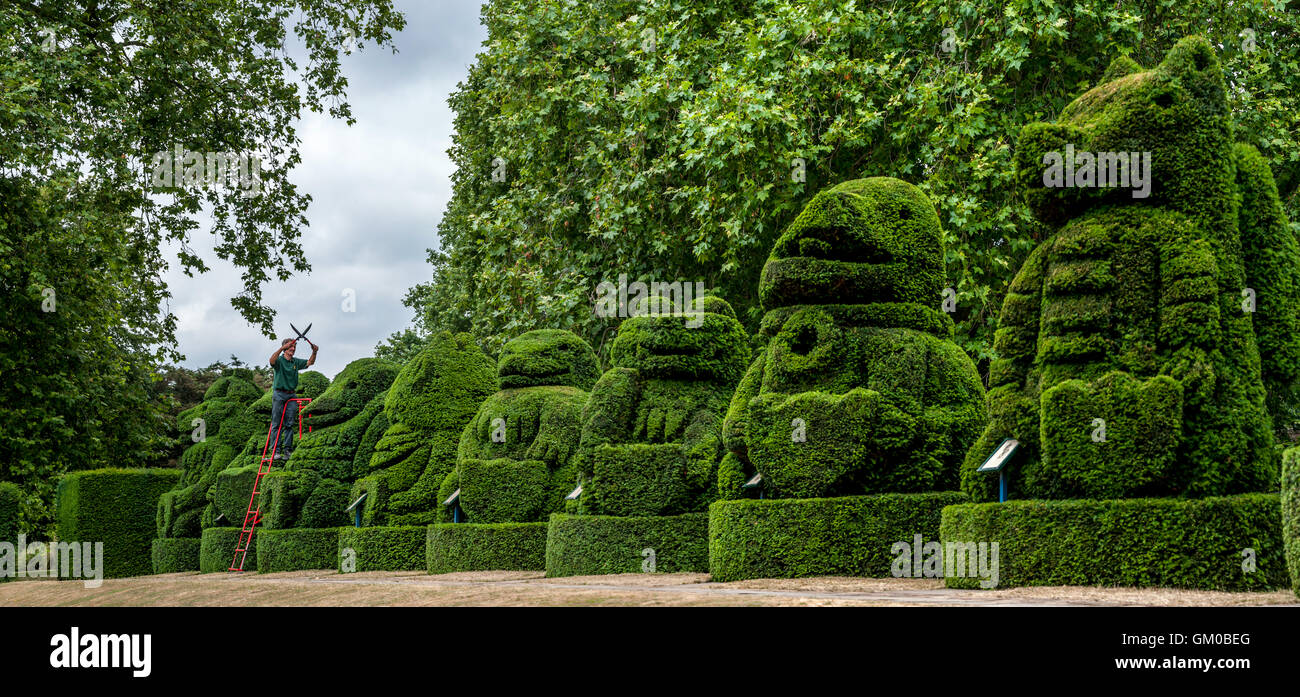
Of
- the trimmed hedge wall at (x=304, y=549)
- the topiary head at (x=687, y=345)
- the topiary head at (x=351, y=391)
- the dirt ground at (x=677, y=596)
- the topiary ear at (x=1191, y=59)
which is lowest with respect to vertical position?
the trimmed hedge wall at (x=304, y=549)

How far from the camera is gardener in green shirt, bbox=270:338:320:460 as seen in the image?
60.6ft

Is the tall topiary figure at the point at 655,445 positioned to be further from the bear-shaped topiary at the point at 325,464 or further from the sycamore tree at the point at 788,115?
the bear-shaped topiary at the point at 325,464

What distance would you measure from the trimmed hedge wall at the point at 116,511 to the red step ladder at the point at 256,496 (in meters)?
2.03

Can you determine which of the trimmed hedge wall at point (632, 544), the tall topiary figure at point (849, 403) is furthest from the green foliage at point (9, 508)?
the tall topiary figure at point (849, 403)

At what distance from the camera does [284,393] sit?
18.6 m

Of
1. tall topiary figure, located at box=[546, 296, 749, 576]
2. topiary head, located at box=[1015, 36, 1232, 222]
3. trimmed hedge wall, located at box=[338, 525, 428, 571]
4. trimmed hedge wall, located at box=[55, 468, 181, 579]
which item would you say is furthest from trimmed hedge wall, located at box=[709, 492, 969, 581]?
trimmed hedge wall, located at box=[55, 468, 181, 579]

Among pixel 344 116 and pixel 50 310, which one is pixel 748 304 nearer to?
pixel 344 116

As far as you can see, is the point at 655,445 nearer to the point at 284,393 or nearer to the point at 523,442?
the point at 523,442

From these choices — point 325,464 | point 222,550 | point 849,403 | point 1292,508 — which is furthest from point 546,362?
point 1292,508

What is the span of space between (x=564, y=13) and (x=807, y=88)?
676 cm

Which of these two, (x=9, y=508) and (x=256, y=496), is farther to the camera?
(x=256, y=496)

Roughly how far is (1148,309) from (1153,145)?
1325 millimetres

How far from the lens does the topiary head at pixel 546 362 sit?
1457 cm

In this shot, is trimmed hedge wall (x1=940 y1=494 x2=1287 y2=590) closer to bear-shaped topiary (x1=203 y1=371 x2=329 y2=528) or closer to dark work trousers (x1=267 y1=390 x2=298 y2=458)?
bear-shaped topiary (x1=203 y1=371 x2=329 y2=528)
